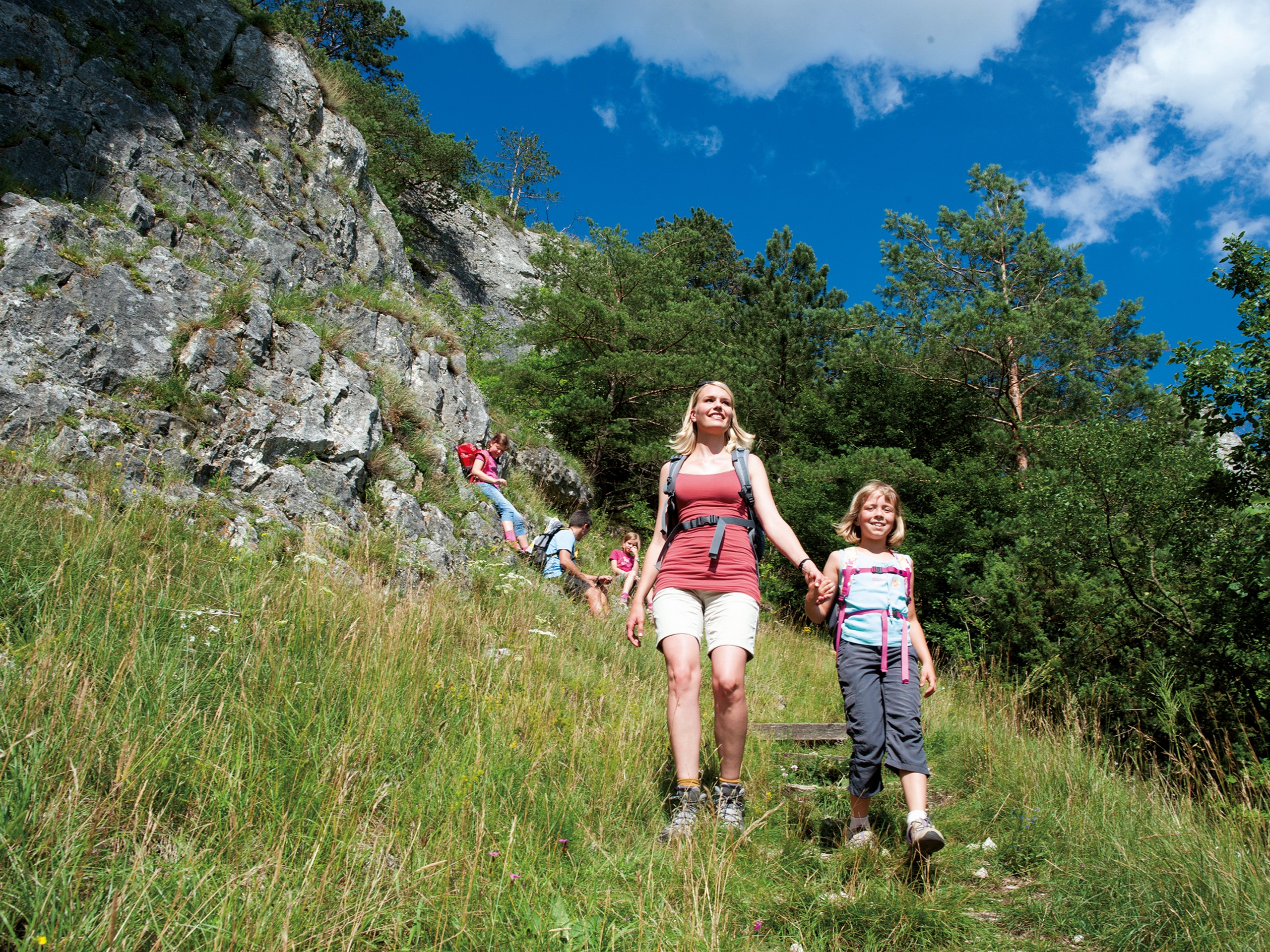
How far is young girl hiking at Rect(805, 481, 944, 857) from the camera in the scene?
9.49 ft

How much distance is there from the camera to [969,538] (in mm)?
13969

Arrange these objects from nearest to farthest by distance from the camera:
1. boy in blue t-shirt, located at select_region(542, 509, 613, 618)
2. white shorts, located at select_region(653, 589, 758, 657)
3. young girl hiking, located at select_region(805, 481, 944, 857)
Result: young girl hiking, located at select_region(805, 481, 944, 857)
white shorts, located at select_region(653, 589, 758, 657)
boy in blue t-shirt, located at select_region(542, 509, 613, 618)

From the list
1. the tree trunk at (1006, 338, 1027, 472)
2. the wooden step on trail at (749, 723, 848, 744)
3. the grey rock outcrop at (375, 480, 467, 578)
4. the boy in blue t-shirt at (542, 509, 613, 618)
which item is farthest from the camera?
the tree trunk at (1006, 338, 1027, 472)

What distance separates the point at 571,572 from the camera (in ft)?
28.6

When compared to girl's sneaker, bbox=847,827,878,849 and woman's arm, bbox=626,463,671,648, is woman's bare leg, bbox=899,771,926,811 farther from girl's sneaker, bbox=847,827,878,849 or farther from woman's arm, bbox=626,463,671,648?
woman's arm, bbox=626,463,671,648

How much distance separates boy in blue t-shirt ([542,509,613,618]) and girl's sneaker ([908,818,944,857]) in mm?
5731

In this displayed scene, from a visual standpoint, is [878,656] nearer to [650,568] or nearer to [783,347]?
[650,568]

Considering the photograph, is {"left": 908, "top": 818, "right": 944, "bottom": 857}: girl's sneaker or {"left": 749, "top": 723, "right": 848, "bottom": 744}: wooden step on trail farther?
{"left": 749, "top": 723, "right": 848, "bottom": 744}: wooden step on trail

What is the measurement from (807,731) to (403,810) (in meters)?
3.26

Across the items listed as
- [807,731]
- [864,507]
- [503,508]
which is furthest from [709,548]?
[503,508]

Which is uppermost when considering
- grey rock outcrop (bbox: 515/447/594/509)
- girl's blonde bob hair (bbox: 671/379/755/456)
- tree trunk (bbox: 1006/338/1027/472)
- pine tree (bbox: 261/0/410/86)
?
pine tree (bbox: 261/0/410/86)

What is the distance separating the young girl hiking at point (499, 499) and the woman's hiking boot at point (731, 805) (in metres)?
5.93

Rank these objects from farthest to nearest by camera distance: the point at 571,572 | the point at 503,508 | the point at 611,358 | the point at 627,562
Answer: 1. the point at 611,358
2. the point at 627,562
3. the point at 503,508
4. the point at 571,572

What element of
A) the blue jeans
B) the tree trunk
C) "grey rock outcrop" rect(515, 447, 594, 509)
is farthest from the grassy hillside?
the tree trunk
